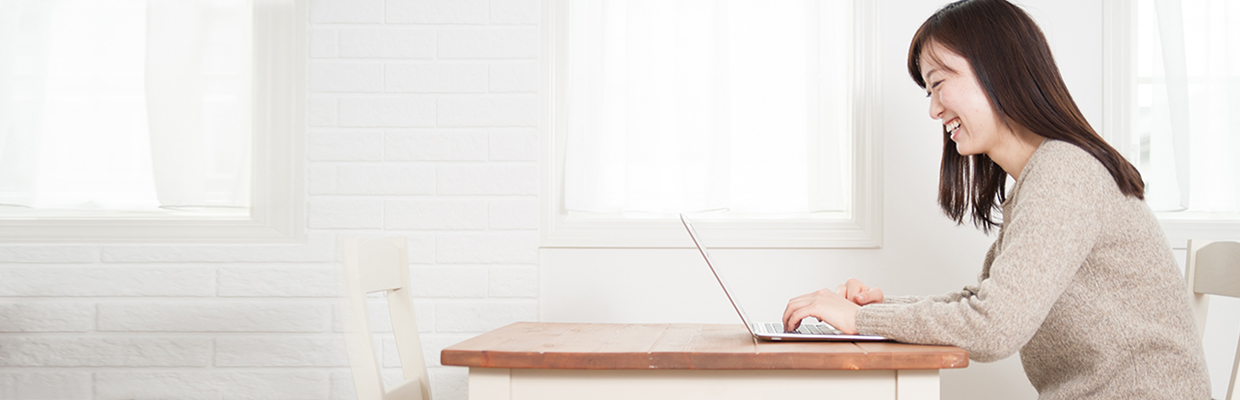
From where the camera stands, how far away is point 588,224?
6.25ft

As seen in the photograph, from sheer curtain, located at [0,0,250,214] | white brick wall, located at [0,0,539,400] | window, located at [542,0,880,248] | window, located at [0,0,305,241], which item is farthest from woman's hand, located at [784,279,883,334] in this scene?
sheer curtain, located at [0,0,250,214]

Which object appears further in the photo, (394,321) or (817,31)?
(817,31)

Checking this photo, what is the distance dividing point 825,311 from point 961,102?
0.41 metres

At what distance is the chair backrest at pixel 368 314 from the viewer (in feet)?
3.61

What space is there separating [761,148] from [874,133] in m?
0.29

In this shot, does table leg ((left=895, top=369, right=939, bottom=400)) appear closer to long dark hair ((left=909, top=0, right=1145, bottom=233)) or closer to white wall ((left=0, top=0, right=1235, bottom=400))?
long dark hair ((left=909, top=0, right=1145, bottom=233))

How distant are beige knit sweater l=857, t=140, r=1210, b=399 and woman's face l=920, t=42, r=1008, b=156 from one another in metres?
0.10

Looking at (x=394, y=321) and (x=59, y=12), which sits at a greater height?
(x=59, y=12)

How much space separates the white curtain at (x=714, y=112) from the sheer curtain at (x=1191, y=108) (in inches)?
31.7

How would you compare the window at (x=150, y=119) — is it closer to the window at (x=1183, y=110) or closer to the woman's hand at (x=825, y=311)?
the woman's hand at (x=825, y=311)

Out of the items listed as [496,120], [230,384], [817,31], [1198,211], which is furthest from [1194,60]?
[230,384]

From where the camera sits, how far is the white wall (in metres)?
1.88

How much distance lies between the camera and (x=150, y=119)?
193 cm

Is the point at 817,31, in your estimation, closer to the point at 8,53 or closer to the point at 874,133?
the point at 874,133
